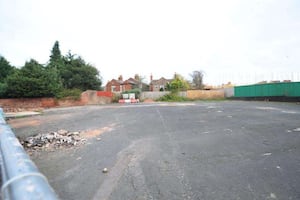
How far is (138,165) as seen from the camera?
396 centimetres

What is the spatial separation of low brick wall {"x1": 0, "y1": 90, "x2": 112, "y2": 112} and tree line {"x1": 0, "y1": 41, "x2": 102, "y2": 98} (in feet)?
2.04

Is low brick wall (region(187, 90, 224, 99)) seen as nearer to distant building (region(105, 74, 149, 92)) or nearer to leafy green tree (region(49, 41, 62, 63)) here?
distant building (region(105, 74, 149, 92))

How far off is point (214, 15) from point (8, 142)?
52.3 ft

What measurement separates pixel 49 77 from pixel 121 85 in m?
28.1

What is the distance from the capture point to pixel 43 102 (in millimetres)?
24031

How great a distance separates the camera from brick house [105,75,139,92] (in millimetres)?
52031

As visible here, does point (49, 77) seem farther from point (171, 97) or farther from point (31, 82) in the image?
point (171, 97)

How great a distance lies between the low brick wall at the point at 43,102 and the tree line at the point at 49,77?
623 millimetres

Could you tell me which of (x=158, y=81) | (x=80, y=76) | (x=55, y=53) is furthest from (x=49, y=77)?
(x=158, y=81)

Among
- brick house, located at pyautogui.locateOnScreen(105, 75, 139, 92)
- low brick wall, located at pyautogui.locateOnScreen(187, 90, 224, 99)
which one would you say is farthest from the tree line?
brick house, located at pyautogui.locateOnScreen(105, 75, 139, 92)

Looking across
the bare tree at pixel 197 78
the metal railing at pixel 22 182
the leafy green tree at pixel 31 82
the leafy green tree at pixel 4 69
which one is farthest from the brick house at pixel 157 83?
the metal railing at pixel 22 182

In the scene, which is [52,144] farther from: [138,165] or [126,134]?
[138,165]

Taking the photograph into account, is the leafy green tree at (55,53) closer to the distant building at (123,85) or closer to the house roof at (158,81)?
the distant building at (123,85)

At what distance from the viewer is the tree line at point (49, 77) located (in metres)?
22.5
